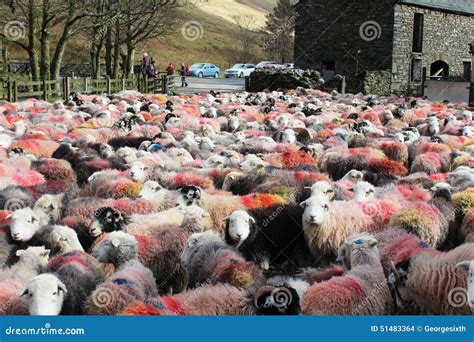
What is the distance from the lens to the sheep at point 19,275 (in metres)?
4.82

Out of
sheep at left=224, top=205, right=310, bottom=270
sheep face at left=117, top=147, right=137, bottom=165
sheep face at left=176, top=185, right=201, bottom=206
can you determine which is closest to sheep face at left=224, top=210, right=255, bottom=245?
sheep at left=224, top=205, right=310, bottom=270

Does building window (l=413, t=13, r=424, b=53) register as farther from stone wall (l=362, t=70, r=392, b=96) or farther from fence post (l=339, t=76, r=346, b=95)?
fence post (l=339, t=76, r=346, b=95)

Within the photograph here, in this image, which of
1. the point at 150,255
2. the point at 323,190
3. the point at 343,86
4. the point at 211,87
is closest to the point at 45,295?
the point at 150,255

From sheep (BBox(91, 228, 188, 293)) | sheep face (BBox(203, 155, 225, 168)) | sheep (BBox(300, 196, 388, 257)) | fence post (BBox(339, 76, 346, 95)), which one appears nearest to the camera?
sheep (BBox(91, 228, 188, 293))

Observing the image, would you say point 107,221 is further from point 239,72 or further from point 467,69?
point 239,72

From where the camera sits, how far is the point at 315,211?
268 inches

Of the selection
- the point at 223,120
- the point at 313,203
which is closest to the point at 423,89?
the point at 223,120

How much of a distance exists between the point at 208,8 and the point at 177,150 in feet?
366

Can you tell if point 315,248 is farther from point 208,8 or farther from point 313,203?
point 208,8

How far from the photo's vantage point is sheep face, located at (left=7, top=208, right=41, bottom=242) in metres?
6.43

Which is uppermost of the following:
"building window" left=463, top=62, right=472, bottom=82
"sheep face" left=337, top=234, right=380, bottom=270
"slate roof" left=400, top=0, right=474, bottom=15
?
"slate roof" left=400, top=0, right=474, bottom=15

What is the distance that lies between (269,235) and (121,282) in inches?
89.3

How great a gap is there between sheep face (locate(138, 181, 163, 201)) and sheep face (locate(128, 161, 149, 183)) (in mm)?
756

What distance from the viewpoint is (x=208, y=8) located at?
118562mm
